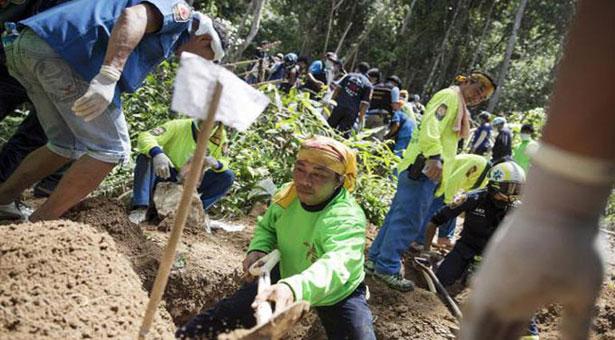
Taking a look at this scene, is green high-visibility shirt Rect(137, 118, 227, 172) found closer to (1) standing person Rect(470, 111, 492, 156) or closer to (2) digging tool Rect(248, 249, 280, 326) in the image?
(2) digging tool Rect(248, 249, 280, 326)

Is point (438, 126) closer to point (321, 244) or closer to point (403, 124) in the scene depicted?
point (321, 244)

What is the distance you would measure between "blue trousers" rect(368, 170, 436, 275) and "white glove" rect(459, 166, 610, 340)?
11.7ft

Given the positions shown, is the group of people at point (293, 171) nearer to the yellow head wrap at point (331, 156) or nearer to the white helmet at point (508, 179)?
the yellow head wrap at point (331, 156)

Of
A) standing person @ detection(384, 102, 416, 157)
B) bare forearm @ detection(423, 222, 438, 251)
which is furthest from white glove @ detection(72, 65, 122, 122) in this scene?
standing person @ detection(384, 102, 416, 157)

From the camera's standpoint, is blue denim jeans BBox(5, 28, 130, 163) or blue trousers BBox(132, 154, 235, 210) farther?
blue trousers BBox(132, 154, 235, 210)

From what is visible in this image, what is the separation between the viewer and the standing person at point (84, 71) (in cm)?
255

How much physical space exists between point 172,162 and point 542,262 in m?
3.99

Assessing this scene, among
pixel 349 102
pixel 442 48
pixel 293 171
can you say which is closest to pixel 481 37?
pixel 442 48

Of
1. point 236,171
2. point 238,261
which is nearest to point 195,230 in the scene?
point 238,261

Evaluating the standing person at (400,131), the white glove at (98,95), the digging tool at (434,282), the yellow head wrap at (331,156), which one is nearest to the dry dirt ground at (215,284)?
the digging tool at (434,282)

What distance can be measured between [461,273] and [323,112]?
429 centimetres

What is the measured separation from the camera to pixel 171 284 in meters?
3.44

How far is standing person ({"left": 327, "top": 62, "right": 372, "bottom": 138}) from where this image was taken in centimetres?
828

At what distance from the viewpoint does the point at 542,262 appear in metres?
0.79
